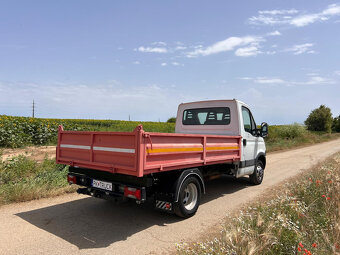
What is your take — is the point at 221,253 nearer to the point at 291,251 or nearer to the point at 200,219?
the point at 291,251

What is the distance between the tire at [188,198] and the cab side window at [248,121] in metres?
2.55

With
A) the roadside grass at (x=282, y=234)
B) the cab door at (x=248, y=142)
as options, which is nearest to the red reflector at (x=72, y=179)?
the roadside grass at (x=282, y=234)

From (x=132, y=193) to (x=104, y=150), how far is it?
824 millimetres

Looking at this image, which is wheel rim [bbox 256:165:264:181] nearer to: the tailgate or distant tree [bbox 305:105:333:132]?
the tailgate

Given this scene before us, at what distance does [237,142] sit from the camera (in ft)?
19.0

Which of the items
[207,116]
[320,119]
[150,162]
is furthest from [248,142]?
[320,119]

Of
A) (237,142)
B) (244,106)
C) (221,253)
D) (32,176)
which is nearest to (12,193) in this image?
(32,176)

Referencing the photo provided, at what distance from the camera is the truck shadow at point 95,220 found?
3.62m

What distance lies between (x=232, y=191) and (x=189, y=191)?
2411mm

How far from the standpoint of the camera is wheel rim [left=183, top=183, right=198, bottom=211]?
14.7 ft

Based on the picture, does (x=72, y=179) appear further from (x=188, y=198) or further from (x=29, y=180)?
(x=188, y=198)

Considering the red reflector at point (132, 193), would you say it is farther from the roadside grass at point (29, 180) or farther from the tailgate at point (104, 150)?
the roadside grass at point (29, 180)

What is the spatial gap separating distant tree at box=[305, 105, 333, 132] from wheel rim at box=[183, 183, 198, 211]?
47261mm

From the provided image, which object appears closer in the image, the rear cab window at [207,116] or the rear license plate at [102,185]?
the rear license plate at [102,185]
